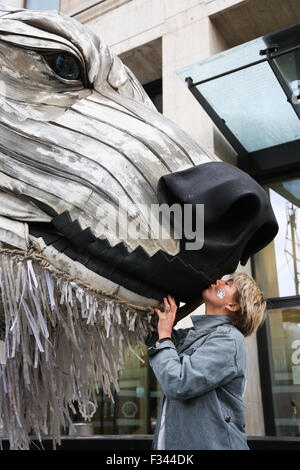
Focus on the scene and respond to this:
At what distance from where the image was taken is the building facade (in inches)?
224

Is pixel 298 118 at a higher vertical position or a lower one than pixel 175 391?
higher

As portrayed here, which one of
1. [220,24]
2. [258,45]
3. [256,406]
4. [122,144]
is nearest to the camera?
[122,144]

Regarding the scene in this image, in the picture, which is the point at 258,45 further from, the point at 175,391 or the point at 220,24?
the point at 175,391

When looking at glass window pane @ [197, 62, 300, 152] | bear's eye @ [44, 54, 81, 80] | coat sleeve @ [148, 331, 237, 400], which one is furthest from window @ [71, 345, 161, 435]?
bear's eye @ [44, 54, 81, 80]

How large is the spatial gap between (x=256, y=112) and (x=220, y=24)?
67.7 inches

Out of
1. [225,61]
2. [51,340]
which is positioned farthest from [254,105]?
[51,340]

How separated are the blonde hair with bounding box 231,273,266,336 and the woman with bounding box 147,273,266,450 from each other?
60mm

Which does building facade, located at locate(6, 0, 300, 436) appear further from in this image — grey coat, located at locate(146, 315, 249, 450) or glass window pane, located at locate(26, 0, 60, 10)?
grey coat, located at locate(146, 315, 249, 450)

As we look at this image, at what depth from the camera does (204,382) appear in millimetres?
1367

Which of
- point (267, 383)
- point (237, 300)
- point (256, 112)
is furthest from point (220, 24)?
point (237, 300)

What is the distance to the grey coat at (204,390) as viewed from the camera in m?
1.36

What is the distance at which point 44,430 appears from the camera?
3.80ft

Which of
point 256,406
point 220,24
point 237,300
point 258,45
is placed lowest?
point 256,406

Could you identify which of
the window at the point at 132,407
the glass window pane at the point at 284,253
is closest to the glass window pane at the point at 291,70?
the glass window pane at the point at 284,253
